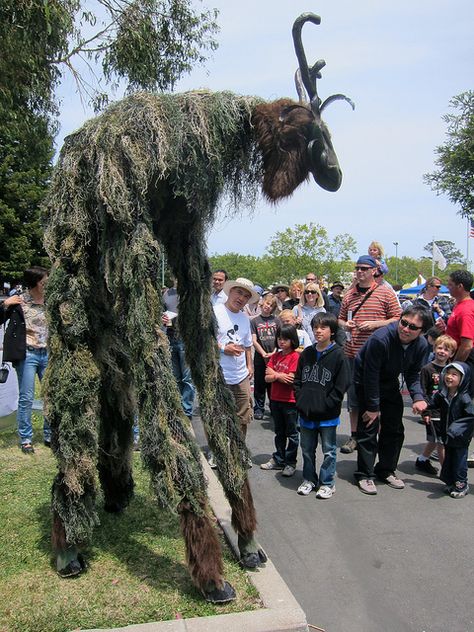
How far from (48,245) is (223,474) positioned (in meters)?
1.60

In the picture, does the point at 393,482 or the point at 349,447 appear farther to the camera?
the point at 349,447

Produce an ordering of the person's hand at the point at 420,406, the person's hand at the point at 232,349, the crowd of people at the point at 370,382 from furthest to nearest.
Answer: the person's hand at the point at 232,349, the person's hand at the point at 420,406, the crowd of people at the point at 370,382

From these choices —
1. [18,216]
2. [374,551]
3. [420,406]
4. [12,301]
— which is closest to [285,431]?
[420,406]

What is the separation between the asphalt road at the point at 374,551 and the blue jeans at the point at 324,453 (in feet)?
0.63

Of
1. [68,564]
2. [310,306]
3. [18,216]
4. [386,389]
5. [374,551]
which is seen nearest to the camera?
[68,564]

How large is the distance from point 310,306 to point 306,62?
544 centimetres

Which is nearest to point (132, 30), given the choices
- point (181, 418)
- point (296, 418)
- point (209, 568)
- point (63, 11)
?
point (63, 11)

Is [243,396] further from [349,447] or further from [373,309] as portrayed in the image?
[373,309]

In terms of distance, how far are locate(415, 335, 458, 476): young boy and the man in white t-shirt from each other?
183 centimetres

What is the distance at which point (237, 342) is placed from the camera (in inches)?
223

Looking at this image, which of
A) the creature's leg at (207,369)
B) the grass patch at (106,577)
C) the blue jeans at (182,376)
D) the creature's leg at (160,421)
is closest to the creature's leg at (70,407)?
the grass patch at (106,577)

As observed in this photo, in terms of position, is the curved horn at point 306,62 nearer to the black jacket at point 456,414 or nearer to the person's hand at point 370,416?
the person's hand at point 370,416

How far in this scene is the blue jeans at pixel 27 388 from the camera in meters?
5.73

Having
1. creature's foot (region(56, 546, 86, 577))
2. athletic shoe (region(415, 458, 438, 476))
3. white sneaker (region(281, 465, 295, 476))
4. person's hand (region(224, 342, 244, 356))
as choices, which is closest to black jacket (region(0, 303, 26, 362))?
person's hand (region(224, 342, 244, 356))
